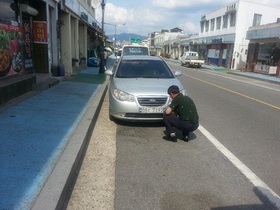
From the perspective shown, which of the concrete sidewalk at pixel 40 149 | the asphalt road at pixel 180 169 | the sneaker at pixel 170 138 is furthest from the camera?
the sneaker at pixel 170 138

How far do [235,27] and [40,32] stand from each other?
28474 mm

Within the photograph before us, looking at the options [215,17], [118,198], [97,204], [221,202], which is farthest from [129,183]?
[215,17]

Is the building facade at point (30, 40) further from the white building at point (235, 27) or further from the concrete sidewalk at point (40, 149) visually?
the white building at point (235, 27)

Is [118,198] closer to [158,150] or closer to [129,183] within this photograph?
[129,183]

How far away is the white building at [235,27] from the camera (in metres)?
34.0

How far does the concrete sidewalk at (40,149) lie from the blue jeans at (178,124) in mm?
1615

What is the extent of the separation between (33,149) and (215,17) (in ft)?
137

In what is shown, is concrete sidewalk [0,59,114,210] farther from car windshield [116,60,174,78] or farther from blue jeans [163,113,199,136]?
blue jeans [163,113,199,136]

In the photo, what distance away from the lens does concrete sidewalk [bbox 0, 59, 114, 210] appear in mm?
3047

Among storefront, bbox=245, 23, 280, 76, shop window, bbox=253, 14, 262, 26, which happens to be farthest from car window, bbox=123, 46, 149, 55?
shop window, bbox=253, 14, 262, 26

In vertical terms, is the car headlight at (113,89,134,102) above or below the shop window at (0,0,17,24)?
below

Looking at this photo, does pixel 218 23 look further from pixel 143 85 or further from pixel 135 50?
pixel 143 85

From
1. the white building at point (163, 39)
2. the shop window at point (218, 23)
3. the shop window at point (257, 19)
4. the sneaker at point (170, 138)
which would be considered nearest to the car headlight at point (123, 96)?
the sneaker at point (170, 138)

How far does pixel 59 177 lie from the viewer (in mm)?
3439
